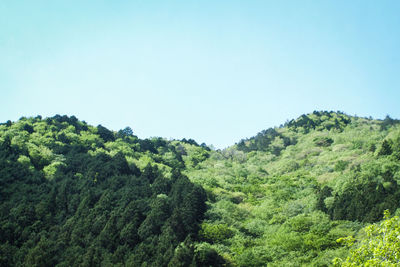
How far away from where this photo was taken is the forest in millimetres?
37188

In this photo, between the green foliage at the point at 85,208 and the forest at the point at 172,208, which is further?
the green foliage at the point at 85,208

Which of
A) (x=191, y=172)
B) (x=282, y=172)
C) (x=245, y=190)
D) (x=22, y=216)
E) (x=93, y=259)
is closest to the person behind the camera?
(x=93, y=259)

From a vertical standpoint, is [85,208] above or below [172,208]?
above

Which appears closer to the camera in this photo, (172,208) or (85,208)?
(85,208)

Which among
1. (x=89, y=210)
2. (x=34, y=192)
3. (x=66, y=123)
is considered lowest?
(x=89, y=210)

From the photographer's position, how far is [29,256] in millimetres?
36312

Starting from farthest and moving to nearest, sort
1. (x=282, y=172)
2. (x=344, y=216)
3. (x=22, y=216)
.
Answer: (x=282, y=172) < (x=344, y=216) < (x=22, y=216)

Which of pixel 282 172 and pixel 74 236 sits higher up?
pixel 282 172

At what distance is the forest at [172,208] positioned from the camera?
3719 centimetres

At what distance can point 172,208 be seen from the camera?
46469mm

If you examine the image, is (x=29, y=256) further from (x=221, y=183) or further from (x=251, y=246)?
(x=221, y=183)

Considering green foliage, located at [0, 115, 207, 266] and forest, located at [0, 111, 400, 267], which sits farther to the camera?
green foliage, located at [0, 115, 207, 266]

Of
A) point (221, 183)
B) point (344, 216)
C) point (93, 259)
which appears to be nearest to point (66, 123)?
point (221, 183)

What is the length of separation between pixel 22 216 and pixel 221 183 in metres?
36.6
